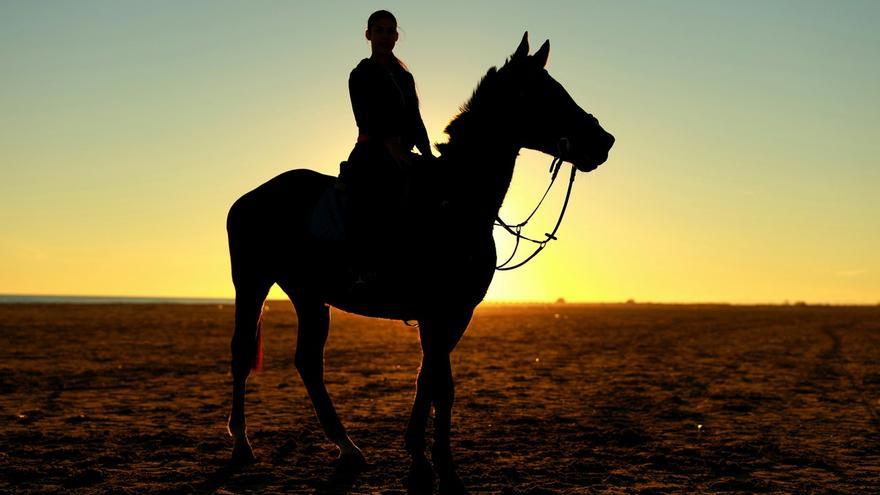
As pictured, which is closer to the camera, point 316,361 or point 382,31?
point 382,31

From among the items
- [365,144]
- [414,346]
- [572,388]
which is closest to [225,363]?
[414,346]

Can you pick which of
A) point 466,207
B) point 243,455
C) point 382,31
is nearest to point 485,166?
point 466,207

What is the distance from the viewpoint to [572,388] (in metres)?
13.7

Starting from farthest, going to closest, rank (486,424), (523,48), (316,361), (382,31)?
(486,424)
(316,361)
(382,31)
(523,48)

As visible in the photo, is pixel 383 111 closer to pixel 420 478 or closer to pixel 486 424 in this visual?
pixel 420 478

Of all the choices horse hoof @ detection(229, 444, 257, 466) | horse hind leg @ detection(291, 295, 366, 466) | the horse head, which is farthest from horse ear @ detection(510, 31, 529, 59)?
horse hoof @ detection(229, 444, 257, 466)

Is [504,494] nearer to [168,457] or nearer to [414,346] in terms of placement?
[168,457]

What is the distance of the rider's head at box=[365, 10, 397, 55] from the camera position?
655 cm

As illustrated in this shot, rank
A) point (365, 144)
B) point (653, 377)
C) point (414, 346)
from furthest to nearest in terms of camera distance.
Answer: point (414, 346) → point (653, 377) → point (365, 144)

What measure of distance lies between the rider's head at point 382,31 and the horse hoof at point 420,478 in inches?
144

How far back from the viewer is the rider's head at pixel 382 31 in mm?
6555

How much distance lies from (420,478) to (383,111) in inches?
126

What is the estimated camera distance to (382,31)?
258 inches

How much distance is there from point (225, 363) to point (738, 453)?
14.0 metres
